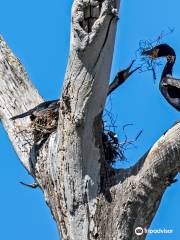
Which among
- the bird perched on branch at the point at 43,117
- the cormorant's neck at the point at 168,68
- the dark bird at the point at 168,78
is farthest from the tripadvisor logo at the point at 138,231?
the cormorant's neck at the point at 168,68

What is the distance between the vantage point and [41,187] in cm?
732

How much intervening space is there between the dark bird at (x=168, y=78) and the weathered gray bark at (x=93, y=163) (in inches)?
53.2

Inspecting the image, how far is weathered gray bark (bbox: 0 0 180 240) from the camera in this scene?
6.68 m

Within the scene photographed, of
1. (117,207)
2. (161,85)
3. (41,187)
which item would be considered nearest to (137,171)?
(117,207)

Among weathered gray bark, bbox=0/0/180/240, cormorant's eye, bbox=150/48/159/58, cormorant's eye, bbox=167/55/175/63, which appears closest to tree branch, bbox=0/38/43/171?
weathered gray bark, bbox=0/0/180/240

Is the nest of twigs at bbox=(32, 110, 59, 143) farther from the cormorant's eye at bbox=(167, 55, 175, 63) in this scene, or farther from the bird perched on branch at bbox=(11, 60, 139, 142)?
the cormorant's eye at bbox=(167, 55, 175, 63)

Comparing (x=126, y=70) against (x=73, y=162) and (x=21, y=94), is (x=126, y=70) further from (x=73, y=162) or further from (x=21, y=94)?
(x=73, y=162)

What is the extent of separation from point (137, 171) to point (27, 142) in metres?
1.39

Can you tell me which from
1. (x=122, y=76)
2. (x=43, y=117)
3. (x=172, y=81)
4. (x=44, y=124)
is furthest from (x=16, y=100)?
(x=172, y=81)

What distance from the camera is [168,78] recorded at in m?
8.22

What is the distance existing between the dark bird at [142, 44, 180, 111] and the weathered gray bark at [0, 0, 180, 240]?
135 centimetres

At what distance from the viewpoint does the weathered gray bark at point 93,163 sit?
668 centimetres

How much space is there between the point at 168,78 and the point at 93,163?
5.62 ft

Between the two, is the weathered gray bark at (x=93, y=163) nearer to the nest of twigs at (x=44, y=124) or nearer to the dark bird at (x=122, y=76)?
the nest of twigs at (x=44, y=124)
